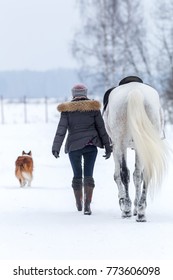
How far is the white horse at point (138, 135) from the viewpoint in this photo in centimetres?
891

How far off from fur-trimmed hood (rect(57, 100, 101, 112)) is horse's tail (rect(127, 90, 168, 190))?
0.90m

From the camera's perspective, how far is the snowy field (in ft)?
23.6

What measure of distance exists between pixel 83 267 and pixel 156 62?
35.0m

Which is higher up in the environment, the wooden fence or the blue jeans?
the blue jeans

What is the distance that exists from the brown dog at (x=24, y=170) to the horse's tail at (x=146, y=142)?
5.26 meters

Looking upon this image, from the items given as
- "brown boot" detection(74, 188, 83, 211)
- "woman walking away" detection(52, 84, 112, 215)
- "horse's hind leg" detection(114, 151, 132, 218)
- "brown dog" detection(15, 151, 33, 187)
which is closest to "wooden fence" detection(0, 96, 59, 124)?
"brown dog" detection(15, 151, 33, 187)

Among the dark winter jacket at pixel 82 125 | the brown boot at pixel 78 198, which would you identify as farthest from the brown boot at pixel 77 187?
the dark winter jacket at pixel 82 125

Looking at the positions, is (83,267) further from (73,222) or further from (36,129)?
(36,129)

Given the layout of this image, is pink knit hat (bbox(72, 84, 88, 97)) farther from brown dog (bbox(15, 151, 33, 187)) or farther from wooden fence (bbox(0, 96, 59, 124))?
wooden fence (bbox(0, 96, 59, 124))

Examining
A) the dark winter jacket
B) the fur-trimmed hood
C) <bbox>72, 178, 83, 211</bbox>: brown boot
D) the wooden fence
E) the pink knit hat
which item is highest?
the pink knit hat

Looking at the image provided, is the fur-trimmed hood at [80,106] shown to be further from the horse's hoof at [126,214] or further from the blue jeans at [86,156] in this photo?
the horse's hoof at [126,214]

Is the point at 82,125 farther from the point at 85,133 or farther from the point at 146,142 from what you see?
the point at 146,142

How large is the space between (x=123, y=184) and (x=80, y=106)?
3.92ft

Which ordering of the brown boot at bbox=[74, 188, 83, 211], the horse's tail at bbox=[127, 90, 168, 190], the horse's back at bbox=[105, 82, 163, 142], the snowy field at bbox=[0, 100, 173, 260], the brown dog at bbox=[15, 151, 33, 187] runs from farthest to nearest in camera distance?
1. the brown dog at bbox=[15, 151, 33, 187]
2. the brown boot at bbox=[74, 188, 83, 211]
3. the horse's back at bbox=[105, 82, 163, 142]
4. the horse's tail at bbox=[127, 90, 168, 190]
5. the snowy field at bbox=[0, 100, 173, 260]
